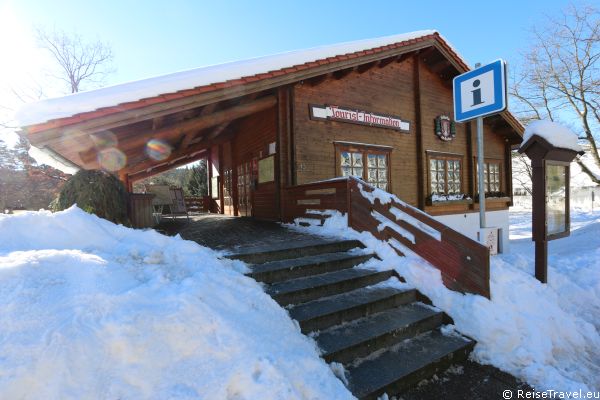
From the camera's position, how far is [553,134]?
509 cm

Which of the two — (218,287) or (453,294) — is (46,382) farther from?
(453,294)

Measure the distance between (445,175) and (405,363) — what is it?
9.26 m

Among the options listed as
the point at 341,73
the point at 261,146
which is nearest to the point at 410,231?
the point at 261,146

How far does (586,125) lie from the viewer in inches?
718

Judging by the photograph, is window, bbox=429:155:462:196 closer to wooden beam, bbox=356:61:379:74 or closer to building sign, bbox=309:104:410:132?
building sign, bbox=309:104:410:132

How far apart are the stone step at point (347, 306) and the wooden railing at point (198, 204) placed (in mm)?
12878

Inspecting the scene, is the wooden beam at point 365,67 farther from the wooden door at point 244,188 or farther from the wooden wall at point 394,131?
the wooden door at point 244,188

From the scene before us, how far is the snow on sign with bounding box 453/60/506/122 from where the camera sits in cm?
380

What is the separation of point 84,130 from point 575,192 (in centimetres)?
4412

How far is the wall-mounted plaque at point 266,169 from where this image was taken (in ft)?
27.0

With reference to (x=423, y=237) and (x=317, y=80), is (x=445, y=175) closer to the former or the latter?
(x=317, y=80)

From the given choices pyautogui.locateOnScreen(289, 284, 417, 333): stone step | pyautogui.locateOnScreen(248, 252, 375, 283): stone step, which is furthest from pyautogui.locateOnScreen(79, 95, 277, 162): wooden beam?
pyautogui.locateOnScreen(289, 284, 417, 333): stone step

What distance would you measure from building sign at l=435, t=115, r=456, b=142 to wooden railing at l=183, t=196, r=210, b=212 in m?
10.8

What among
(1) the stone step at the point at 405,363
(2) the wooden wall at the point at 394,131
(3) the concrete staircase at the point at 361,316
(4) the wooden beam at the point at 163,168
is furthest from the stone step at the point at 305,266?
(4) the wooden beam at the point at 163,168
